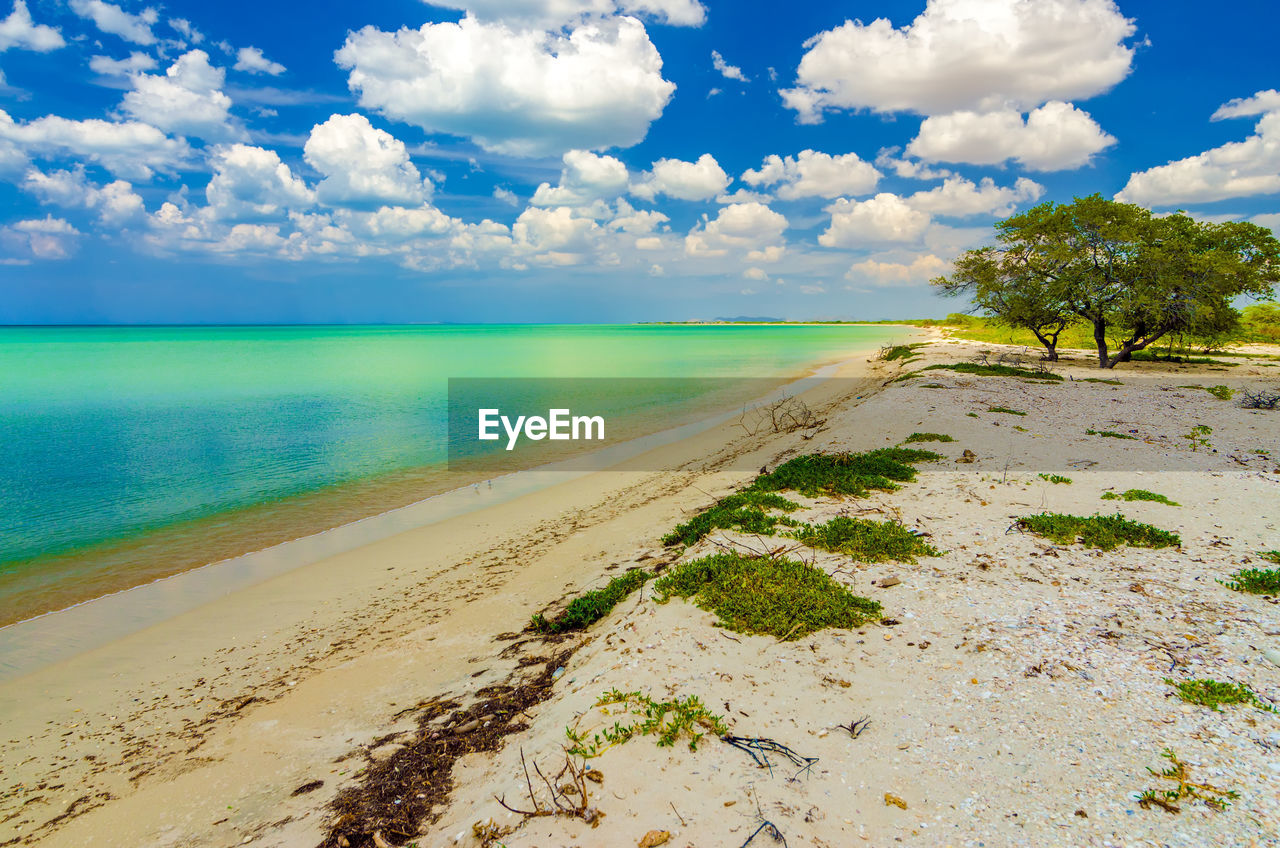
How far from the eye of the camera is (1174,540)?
8.18 metres

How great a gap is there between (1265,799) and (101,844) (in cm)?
930

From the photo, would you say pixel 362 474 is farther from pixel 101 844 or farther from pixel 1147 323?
pixel 1147 323

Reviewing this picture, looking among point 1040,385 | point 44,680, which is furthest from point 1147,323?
point 44,680

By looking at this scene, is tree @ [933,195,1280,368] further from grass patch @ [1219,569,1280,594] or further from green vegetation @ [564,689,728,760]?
green vegetation @ [564,689,728,760]

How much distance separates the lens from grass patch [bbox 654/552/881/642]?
20.9 feet

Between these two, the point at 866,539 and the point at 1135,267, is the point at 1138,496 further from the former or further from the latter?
the point at 1135,267

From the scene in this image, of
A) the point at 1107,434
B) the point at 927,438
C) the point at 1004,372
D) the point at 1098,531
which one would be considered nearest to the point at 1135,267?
the point at 1004,372

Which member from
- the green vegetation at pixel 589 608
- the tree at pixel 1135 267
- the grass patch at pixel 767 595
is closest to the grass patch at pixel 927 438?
the grass patch at pixel 767 595

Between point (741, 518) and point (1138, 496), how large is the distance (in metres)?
7.32

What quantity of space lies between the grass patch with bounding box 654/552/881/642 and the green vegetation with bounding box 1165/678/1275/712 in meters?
2.62

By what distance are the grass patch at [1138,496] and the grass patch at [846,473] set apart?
132 inches

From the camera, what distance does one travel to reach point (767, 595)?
6.91 metres

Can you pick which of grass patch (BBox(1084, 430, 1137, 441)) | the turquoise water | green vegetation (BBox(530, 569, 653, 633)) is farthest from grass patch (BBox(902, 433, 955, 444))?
the turquoise water

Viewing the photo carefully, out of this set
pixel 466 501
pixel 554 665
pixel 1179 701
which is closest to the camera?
pixel 1179 701
